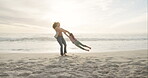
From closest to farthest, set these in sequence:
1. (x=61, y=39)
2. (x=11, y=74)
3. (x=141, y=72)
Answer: (x=11, y=74) < (x=141, y=72) < (x=61, y=39)

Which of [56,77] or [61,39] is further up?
[61,39]

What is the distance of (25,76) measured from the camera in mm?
4953

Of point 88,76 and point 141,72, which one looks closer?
point 88,76

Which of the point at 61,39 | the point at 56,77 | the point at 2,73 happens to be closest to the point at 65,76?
the point at 56,77

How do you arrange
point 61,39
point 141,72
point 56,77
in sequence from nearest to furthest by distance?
point 56,77 → point 141,72 → point 61,39

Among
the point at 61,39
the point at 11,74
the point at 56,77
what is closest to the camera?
the point at 56,77

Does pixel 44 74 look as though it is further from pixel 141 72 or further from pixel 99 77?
pixel 141 72

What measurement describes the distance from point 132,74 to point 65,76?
1.92 m

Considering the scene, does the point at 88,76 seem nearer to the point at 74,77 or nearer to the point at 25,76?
the point at 74,77

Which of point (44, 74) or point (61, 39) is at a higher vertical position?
point (61, 39)

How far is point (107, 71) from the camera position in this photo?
561cm

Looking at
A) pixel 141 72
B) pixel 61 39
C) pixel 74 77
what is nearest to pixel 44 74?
pixel 74 77

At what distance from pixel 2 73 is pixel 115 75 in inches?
126

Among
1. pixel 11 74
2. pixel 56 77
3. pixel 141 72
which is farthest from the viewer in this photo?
pixel 141 72
